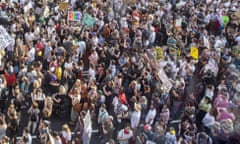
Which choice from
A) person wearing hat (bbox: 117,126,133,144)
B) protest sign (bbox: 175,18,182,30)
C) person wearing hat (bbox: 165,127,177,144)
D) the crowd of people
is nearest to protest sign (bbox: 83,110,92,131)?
the crowd of people

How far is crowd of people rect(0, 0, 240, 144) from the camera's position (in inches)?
608

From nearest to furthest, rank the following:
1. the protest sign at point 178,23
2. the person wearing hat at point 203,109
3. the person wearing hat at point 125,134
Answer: the person wearing hat at point 125,134
the person wearing hat at point 203,109
the protest sign at point 178,23

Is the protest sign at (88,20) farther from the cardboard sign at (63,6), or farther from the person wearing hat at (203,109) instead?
the person wearing hat at (203,109)

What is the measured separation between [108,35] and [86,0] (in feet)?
12.7

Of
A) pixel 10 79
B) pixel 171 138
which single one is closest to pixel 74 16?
pixel 10 79

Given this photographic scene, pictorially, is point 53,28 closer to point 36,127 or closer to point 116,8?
point 116,8

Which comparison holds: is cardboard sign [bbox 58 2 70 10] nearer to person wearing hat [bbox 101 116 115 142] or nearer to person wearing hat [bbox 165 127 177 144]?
person wearing hat [bbox 101 116 115 142]

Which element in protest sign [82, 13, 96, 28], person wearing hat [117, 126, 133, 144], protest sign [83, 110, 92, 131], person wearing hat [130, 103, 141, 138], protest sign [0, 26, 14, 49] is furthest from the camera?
protest sign [82, 13, 96, 28]

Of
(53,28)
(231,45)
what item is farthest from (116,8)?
(231,45)

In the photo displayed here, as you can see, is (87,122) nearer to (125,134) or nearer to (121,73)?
(125,134)

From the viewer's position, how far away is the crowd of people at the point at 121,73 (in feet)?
50.7

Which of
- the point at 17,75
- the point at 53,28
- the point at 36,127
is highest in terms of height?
the point at 53,28

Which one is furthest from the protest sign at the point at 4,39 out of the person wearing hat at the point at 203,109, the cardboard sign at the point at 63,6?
the person wearing hat at the point at 203,109

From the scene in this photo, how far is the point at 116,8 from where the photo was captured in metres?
23.3
